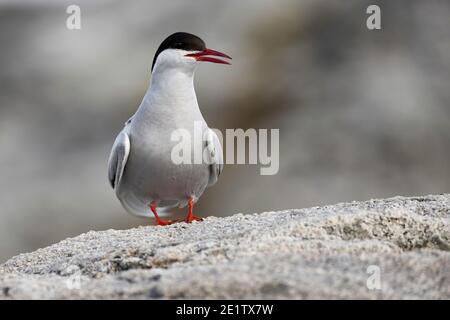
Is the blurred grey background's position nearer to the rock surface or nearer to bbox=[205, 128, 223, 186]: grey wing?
bbox=[205, 128, 223, 186]: grey wing

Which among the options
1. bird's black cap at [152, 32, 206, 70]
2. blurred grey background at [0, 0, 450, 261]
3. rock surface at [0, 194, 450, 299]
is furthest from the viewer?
blurred grey background at [0, 0, 450, 261]

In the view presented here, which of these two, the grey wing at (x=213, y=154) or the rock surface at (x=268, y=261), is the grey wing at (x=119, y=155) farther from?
the rock surface at (x=268, y=261)

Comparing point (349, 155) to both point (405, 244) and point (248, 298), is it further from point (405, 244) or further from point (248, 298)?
point (248, 298)

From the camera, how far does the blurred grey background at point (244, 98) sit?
922 cm

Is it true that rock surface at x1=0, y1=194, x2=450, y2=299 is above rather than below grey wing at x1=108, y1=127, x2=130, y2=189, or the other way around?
below

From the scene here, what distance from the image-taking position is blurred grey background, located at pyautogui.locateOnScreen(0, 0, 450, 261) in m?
9.22

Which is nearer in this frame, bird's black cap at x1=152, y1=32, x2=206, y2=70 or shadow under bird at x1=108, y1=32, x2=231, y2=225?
shadow under bird at x1=108, y1=32, x2=231, y2=225

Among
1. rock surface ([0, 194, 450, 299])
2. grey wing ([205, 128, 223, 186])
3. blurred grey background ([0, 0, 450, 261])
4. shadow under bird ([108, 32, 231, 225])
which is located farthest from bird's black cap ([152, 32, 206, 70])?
blurred grey background ([0, 0, 450, 261])

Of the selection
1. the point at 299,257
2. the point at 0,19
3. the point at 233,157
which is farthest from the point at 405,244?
the point at 0,19

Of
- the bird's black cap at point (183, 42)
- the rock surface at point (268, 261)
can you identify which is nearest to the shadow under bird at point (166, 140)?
the bird's black cap at point (183, 42)

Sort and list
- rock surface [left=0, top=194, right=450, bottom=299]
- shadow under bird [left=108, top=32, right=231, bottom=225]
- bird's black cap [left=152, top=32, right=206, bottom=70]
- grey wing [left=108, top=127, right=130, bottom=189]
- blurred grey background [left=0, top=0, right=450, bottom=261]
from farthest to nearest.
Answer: blurred grey background [left=0, top=0, right=450, bottom=261], bird's black cap [left=152, top=32, right=206, bottom=70], grey wing [left=108, top=127, right=130, bottom=189], shadow under bird [left=108, top=32, right=231, bottom=225], rock surface [left=0, top=194, right=450, bottom=299]

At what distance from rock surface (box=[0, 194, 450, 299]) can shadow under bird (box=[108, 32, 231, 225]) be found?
2.87ft

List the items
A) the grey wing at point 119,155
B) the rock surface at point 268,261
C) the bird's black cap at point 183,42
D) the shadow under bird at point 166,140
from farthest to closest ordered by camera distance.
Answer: the bird's black cap at point 183,42
the grey wing at point 119,155
the shadow under bird at point 166,140
the rock surface at point 268,261

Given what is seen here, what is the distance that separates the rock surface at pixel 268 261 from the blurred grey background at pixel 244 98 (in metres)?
4.76
